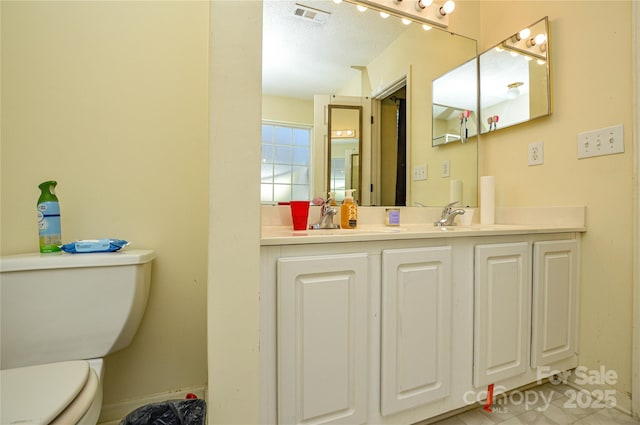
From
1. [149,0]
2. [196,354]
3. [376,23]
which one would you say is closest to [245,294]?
[196,354]

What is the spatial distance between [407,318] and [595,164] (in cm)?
111

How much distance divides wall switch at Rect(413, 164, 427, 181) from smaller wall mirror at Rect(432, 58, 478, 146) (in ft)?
0.57

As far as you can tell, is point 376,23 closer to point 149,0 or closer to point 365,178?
point 365,178

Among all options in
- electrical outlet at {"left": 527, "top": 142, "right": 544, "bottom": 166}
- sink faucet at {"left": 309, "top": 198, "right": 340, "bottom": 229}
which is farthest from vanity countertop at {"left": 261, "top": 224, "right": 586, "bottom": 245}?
electrical outlet at {"left": 527, "top": 142, "right": 544, "bottom": 166}

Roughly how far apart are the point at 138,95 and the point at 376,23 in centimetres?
117

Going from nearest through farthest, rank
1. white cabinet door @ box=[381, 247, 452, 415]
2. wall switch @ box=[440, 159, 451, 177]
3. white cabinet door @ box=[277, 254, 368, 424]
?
white cabinet door @ box=[277, 254, 368, 424], white cabinet door @ box=[381, 247, 452, 415], wall switch @ box=[440, 159, 451, 177]

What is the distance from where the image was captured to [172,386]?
120 centimetres

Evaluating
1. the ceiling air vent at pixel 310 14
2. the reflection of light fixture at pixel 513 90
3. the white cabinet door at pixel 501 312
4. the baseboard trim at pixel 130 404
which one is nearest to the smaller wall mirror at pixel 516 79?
the reflection of light fixture at pixel 513 90

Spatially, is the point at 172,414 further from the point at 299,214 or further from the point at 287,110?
the point at 287,110

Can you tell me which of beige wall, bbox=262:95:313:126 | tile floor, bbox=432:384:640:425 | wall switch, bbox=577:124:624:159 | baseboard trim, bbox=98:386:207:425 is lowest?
tile floor, bbox=432:384:640:425

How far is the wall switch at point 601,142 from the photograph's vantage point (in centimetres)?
117

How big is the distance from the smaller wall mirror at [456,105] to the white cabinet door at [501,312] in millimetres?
791

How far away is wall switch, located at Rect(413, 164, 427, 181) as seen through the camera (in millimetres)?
1565

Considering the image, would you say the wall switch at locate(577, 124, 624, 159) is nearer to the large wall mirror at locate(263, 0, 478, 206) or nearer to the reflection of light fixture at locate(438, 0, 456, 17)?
the large wall mirror at locate(263, 0, 478, 206)
